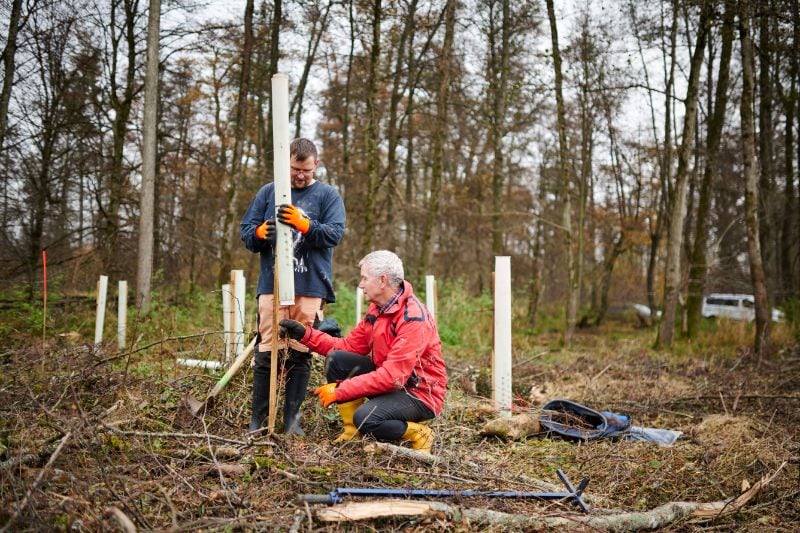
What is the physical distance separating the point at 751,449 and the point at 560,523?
243cm

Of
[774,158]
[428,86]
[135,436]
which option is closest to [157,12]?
[428,86]

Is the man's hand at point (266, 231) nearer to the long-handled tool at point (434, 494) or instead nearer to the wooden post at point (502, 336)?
the long-handled tool at point (434, 494)

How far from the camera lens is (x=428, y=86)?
16.6 metres

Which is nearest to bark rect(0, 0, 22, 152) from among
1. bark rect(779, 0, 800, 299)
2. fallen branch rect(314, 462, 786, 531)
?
fallen branch rect(314, 462, 786, 531)

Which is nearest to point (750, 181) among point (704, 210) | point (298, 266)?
point (704, 210)

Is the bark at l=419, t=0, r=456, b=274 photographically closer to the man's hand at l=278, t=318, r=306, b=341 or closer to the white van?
the man's hand at l=278, t=318, r=306, b=341

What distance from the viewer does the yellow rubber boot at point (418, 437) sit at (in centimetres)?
371

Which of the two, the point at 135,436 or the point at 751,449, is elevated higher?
the point at 135,436

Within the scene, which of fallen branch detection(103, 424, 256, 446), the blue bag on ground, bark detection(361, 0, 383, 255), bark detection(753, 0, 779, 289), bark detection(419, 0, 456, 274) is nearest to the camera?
fallen branch detection(103, 424, 256, 446)

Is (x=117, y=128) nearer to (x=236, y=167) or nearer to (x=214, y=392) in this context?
(x=236, y=167)

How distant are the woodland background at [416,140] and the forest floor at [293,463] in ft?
19.3

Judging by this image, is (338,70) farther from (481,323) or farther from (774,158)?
(774,158)

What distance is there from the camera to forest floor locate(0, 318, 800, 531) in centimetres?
254

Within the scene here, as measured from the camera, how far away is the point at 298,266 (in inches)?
150
